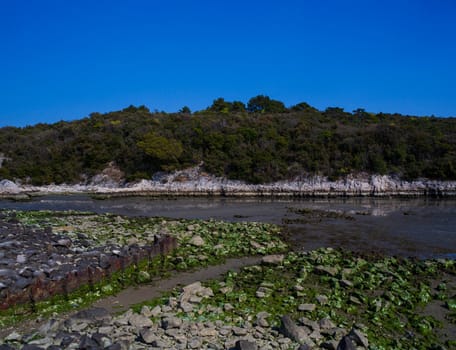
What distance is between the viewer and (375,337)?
673cm

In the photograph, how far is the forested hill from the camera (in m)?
45.0

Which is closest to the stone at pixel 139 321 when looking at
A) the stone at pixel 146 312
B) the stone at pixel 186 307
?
the stone at pixel 146 312

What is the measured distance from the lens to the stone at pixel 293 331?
6340 mm

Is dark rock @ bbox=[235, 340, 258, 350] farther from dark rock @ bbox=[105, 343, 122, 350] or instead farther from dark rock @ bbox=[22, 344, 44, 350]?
dark rock @ bbox=[22, 344, 44, 350]

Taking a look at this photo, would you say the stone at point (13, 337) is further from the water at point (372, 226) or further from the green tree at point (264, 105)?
the green tree at point (264, 105)

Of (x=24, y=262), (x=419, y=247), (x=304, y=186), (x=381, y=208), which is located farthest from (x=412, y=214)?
(x=24, y=262)

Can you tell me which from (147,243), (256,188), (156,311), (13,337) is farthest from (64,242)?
(256,188)

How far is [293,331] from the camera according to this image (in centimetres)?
645

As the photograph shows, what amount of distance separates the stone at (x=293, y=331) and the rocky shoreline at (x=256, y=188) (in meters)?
33.2

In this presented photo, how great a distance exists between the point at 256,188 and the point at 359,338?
35801 millimetres

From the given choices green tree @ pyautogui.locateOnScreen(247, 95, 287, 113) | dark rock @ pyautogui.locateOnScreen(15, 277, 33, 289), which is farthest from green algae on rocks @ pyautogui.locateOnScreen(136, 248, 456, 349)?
green tree @ pyautogui.locateOnScreen(247, 95, 287, 113)

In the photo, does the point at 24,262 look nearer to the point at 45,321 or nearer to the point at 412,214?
the point at 45,321

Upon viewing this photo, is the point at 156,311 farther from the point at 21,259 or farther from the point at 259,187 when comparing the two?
the point at 259,187

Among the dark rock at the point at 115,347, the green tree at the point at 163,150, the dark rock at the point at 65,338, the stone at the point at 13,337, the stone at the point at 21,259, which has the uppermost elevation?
the green tree at the point at 163,150
